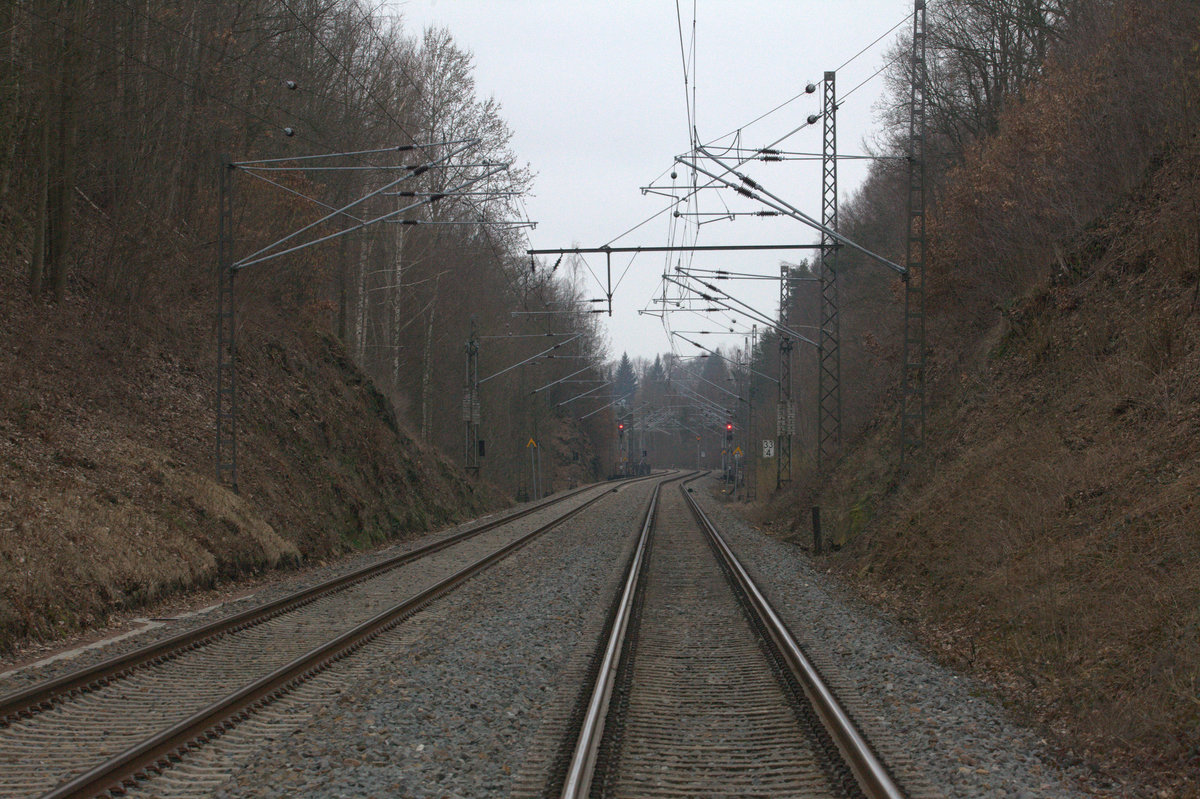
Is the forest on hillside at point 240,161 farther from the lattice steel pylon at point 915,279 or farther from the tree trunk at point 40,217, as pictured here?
the lattice steel pylon at point 915,279

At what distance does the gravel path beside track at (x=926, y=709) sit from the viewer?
616 cm

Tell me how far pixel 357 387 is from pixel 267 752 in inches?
978

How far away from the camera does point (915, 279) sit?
26344mm

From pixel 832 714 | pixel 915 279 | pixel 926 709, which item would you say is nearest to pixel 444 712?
pixel 832 714

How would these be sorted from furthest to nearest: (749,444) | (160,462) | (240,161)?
(749,444), (240,161), (160,462)

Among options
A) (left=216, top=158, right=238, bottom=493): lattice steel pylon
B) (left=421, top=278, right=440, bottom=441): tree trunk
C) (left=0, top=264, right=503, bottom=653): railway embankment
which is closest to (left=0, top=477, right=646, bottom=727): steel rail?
(left=0, top=264, right=503, bottom=653): railway embankment

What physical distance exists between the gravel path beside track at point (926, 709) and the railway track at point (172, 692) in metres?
5.06

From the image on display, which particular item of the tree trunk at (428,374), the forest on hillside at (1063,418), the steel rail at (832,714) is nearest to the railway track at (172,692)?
the steel rail at (832,714)

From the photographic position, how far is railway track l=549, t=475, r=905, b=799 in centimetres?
604

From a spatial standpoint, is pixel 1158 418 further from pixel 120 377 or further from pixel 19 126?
pixel 19 126

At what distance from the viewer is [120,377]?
20281 mm

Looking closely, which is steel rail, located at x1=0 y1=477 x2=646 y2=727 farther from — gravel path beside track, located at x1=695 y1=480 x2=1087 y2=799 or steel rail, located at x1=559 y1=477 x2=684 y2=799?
gravel path beside track, located at x1=695 y1=480 x2=1087 y2=799

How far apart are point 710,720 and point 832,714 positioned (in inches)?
38.1

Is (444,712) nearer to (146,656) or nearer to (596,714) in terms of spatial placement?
(596,714)
